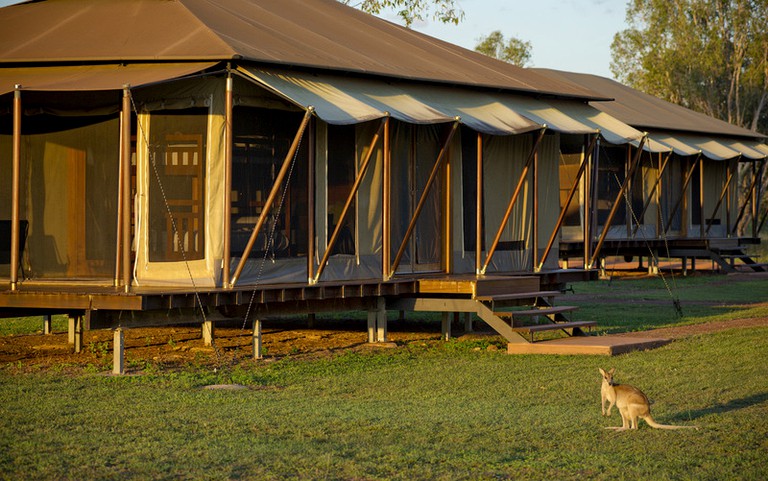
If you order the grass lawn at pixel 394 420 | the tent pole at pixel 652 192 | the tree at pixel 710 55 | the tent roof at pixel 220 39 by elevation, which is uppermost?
the tree at pixel 710 55

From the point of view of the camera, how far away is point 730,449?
7902 millimetres

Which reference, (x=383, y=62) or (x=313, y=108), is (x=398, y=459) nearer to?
(x=313, y=108)

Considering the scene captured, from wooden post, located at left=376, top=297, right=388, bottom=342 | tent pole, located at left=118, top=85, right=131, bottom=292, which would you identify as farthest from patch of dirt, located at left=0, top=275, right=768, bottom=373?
tent pole, located at left=118, top=85, right=131, bottom=292

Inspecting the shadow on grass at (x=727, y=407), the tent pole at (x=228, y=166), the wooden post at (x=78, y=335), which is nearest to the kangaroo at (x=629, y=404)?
the shadow on grass at (x=727, y=407)

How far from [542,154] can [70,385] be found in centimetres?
856

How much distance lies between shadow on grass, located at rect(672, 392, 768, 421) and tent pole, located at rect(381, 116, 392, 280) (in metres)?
5.15

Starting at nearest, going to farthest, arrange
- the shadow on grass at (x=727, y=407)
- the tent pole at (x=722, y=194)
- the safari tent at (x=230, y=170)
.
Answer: the shadow on grass at (x=727, y=407), the safari tent at (x=230, y=170), the tent pole at (x=722, y=194)

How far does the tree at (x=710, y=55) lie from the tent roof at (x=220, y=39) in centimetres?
2994

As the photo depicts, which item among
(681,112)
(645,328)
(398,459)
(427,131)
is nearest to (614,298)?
(645,328)

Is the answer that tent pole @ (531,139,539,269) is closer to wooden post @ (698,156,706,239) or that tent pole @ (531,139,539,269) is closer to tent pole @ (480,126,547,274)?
tent pole @ (480,126,547,274)

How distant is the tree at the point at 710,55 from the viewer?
146ft

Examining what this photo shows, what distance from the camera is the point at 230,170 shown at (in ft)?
38.7

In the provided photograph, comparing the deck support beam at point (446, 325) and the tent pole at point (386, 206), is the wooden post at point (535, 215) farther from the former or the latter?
the tent pole at point (386, 206)

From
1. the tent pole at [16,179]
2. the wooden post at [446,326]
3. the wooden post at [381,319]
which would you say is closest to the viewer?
the tent pole at [16,179]
